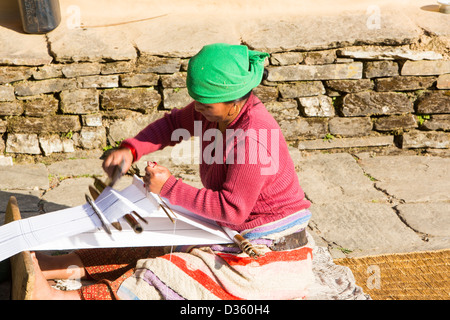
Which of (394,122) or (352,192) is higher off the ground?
(394,122)

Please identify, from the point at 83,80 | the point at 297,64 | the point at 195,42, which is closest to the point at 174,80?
the point at 195,42

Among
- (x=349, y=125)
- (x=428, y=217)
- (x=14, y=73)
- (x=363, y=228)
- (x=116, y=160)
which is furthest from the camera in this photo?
(x=349, y=125)

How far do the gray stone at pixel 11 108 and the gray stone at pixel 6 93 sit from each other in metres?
0.04

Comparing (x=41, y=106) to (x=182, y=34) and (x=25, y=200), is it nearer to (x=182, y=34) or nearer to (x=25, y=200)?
(x=25, y=200)

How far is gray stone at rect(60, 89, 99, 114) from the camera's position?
4090 mm

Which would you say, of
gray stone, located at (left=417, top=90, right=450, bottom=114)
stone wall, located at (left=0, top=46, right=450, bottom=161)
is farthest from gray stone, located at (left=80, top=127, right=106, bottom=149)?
gray stone, located at (left=417, top=90, right=450, bottom=114)

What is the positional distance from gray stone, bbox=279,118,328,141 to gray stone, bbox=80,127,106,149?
1.38 m

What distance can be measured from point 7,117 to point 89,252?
1791 mm

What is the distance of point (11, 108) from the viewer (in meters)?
4.03

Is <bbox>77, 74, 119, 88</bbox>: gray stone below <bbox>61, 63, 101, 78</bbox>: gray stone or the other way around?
below

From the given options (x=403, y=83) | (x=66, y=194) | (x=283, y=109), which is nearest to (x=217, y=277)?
(x=66, y=194)

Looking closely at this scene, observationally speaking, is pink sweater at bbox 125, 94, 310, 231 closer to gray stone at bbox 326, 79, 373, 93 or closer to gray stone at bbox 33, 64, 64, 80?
gray stone at bbox 33, 64, 64, 80

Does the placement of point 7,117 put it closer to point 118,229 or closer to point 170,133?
point 170,133

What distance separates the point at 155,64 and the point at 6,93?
1062 mm
